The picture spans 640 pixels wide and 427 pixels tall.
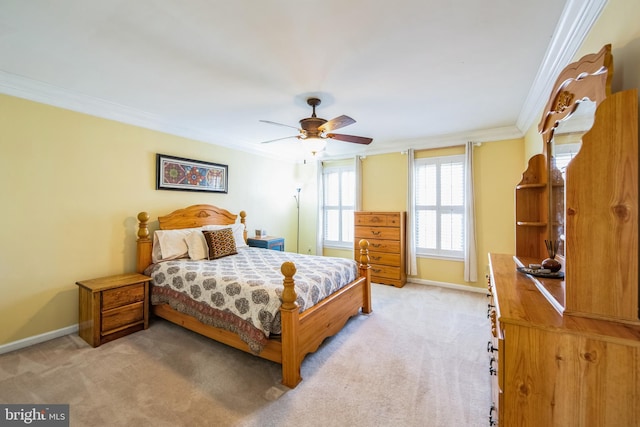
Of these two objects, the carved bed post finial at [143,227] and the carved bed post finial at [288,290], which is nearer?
the carved bed post finial at [288,290]

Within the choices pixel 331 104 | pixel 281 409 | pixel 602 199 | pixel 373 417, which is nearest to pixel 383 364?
pixel 373 417

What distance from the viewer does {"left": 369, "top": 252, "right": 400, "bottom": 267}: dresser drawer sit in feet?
15.0

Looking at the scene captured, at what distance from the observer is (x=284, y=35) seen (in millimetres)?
1833

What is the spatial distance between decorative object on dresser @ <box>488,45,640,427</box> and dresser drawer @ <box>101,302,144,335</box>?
10.9ft

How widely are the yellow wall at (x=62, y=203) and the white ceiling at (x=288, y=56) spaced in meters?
0.28

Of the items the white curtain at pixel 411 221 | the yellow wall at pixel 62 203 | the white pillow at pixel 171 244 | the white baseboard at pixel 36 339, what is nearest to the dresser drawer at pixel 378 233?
the white curtain at pixel 411 221

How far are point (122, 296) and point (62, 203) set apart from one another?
1173 mm

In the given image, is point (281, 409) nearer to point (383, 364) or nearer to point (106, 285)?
point (383, 364)

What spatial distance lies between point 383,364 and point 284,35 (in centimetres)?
273

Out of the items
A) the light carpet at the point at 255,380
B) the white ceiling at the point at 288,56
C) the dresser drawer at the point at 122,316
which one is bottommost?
the light carpet at the point at 255,380

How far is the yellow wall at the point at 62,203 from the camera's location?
2.53 meters

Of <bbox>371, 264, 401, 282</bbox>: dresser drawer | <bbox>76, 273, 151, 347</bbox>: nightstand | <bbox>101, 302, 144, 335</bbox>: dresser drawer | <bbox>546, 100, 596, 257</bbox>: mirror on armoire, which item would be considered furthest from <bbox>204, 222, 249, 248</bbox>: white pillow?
<bbox>546, 100, 596, 257</bbox>: mirror on armoire

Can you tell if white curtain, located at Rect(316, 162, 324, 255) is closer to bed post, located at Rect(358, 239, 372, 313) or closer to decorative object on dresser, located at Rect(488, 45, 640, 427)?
bed post, located at Rect(358, 239, 372, 313)

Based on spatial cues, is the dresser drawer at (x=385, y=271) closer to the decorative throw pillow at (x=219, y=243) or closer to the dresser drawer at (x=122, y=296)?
the decorative throw pillow at (x=219, y=243)
